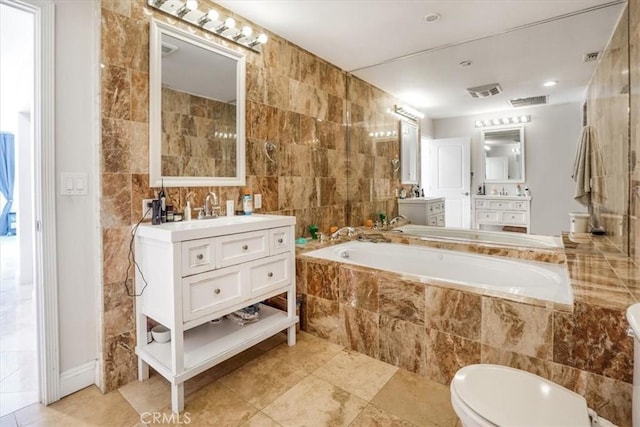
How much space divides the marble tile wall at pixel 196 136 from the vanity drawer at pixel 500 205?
217 centimetres

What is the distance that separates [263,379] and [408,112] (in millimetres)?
2800

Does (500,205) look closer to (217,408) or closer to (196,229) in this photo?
(196,229)

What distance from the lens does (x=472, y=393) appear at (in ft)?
3.50

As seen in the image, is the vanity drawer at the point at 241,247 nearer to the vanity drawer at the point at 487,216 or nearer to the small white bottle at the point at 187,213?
the small white bottle at the point at 187,213

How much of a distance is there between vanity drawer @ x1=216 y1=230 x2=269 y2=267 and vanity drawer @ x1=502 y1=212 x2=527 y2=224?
2032 millimetres

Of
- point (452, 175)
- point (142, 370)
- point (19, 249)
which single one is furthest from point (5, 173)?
point (452, 175)

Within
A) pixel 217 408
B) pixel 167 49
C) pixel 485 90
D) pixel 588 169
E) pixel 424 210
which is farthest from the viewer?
pixel 424 210

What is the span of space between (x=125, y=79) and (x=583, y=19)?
308 cm

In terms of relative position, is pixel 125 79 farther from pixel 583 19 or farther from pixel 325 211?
pixel 583 19

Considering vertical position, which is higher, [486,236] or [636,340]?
[486,236]

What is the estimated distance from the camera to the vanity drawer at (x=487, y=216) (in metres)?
2.77

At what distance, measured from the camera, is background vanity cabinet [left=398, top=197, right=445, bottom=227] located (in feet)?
10.2

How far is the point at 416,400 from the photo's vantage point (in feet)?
5.43

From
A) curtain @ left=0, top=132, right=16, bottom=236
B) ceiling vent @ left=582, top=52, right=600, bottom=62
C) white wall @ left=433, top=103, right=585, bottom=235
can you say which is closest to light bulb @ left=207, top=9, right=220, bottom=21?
white wall @ left=433, top=103, right=585, bottom=235
